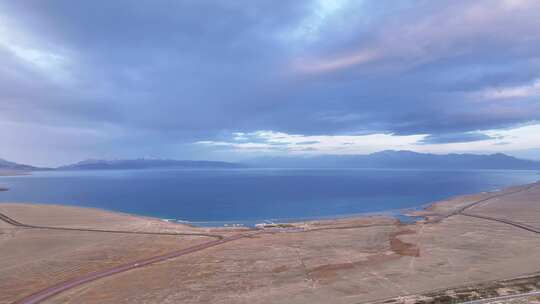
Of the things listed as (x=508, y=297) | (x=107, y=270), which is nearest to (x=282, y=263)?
(x=107, y=270)

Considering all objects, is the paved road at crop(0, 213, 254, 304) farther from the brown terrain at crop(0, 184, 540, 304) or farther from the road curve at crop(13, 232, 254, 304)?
the brown terrain at crop(0, 184, 540, 304)

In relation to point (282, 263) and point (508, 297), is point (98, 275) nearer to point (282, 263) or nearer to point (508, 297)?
point (282, 263)

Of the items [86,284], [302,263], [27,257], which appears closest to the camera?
[86,284]

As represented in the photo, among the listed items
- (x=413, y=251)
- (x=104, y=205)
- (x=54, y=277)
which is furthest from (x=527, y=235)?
(x=104, y=205)

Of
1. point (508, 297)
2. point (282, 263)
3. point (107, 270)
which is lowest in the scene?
point (282, 263)

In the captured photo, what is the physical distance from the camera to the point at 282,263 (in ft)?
138

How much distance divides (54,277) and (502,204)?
122 metres

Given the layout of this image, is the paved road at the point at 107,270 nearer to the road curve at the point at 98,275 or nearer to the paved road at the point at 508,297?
the road curve at the point at 98,275

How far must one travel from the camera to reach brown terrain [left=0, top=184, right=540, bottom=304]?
3108 centimetres

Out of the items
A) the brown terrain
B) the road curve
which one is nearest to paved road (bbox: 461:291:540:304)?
the brown terrain

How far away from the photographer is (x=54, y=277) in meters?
37.4

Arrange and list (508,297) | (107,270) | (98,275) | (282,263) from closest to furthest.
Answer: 1. (508,297)
2. (98,275)
3. (107,270)
4. (282,263)

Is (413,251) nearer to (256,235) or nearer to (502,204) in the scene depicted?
(256,235)

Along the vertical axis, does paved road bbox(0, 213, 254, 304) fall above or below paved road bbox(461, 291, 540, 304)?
below
